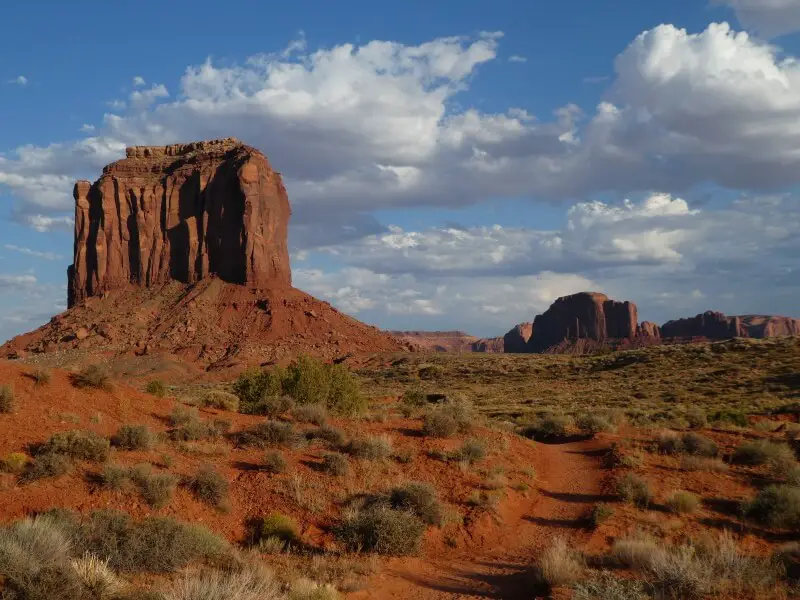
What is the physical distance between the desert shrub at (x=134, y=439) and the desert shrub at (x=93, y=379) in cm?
350

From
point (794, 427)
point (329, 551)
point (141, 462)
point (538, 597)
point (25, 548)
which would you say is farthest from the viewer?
point (794, 427)

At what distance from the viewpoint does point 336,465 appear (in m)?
13.4

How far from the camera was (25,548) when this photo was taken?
24.5 ft

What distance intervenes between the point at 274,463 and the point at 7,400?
6304 mm


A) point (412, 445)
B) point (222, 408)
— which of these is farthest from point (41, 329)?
point (412, 445)

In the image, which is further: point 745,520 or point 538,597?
point 745,520

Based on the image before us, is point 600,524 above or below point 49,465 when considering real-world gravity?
below

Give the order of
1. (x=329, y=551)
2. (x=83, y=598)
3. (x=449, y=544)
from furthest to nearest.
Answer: (x=449, y=544)
(x=329, y=551)
(x=83, y=598)

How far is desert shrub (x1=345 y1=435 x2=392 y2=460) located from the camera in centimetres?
1455

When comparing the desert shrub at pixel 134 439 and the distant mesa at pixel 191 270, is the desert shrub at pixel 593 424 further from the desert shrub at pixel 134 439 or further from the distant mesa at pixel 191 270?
the distant mesa at pixel 191 270

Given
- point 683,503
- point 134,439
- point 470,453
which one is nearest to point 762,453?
point 683,503

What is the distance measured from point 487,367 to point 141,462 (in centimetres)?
5403

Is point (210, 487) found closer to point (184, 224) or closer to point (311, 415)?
point (311, 415)

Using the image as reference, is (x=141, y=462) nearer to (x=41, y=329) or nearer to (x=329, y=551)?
(x=329, y=551)
